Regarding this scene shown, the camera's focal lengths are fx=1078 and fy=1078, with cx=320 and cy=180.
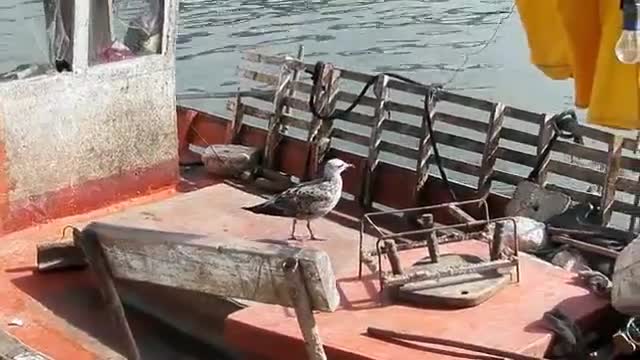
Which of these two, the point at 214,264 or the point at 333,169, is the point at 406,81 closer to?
the point at 333,169

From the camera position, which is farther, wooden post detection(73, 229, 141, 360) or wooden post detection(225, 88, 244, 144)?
wooden post detection(225, 88, 244, 144)

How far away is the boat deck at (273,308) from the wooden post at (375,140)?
437 mm

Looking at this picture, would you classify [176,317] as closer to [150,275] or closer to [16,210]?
[16,210]

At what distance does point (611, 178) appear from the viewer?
615 cm

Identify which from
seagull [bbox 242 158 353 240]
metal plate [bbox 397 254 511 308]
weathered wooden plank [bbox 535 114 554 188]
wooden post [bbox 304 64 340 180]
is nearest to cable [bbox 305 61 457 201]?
wooden post [bbox 304 64 340 180]

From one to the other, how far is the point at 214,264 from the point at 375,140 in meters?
4.02

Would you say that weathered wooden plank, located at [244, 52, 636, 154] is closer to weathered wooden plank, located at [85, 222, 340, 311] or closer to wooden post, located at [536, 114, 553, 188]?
wooden post, located at [536, 114, 553, 188]

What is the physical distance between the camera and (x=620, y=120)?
2.93 metres

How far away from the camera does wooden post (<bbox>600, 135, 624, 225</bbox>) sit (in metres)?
6.07

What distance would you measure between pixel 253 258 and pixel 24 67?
3542 mm

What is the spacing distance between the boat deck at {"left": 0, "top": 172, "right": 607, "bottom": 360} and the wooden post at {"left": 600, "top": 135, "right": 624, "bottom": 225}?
3.46 feet

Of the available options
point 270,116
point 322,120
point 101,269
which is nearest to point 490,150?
point 322,120

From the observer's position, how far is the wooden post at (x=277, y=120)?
310 inches

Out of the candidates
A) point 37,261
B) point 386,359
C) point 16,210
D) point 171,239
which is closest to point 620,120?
point 171,239
